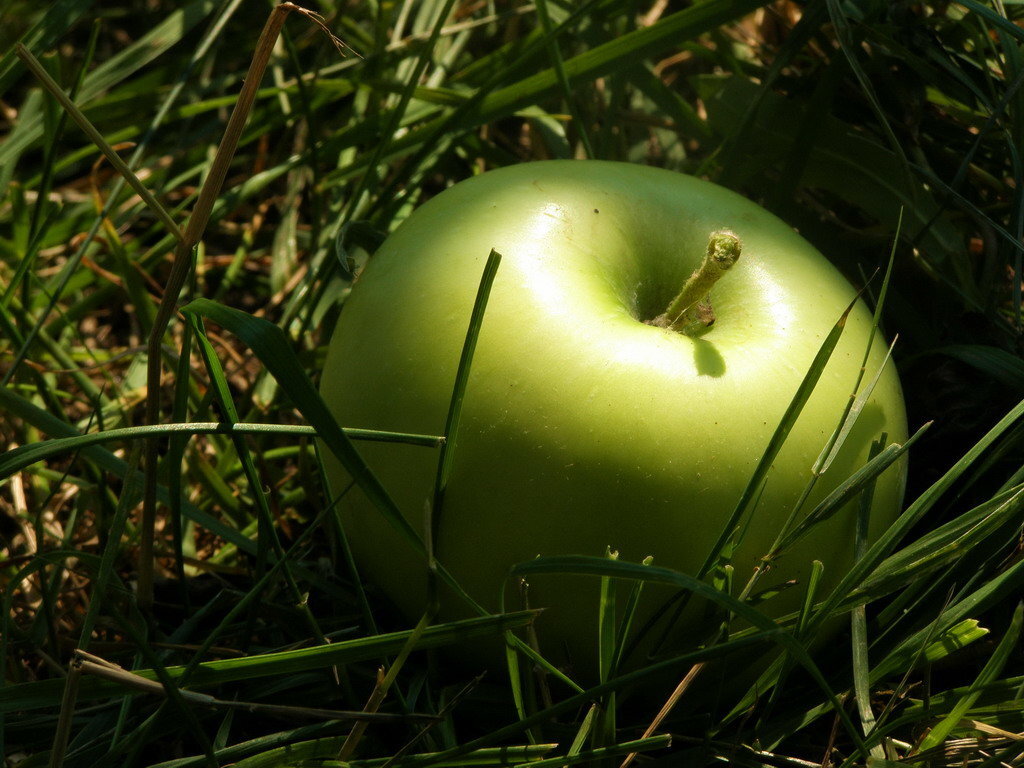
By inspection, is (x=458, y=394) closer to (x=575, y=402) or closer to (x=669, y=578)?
(x=575, y=402)

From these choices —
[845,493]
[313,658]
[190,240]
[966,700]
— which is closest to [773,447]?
[845,493]

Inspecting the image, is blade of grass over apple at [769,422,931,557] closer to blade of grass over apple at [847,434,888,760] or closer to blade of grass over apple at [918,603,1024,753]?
blade of grass over apple at [847,434,888,760]

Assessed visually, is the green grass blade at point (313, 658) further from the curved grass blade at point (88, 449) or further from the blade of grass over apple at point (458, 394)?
the curved grass blade at point (88, 449)

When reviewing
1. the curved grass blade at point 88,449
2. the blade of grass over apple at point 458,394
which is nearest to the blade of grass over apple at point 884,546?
the blade of grass over apple at point 458,394

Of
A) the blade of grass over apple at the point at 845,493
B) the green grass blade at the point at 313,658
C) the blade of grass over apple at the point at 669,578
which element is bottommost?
the green grass blade at the point at 313,658

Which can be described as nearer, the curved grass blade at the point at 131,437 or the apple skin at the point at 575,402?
the curved grass blade at the point at 131,437

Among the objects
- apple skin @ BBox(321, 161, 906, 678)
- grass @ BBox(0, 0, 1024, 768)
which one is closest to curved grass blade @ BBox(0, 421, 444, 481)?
grass @ BBox(0, 0, 1024, 768)

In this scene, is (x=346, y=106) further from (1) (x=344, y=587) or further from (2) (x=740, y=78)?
(1) (x=344, y=587)

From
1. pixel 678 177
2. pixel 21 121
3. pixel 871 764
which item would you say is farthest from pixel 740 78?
pixel 21 121
